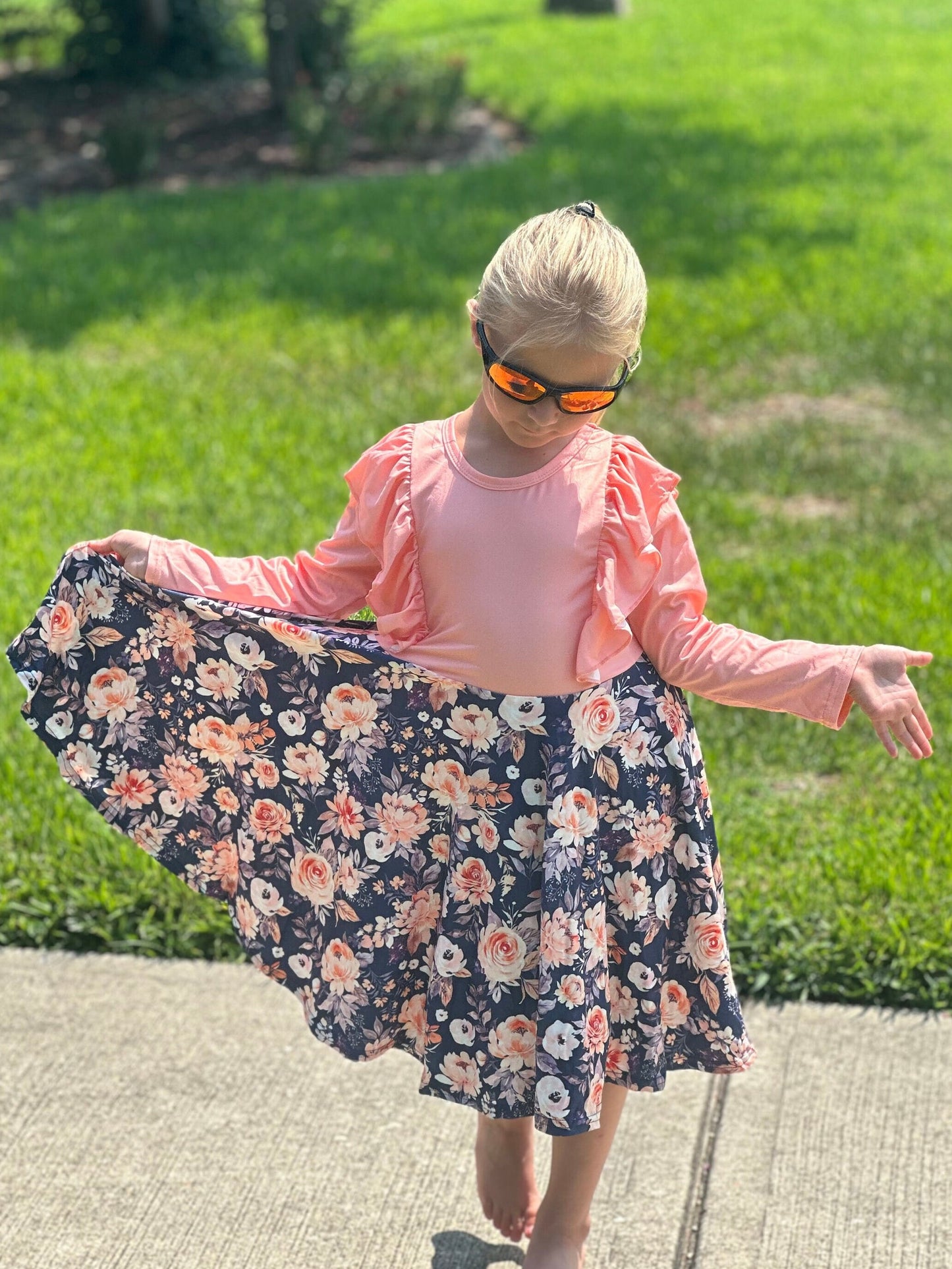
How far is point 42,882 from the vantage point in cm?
342

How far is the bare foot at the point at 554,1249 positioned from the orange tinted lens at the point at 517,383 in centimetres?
130

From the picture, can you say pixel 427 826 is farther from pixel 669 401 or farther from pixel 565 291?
pixel 669 401

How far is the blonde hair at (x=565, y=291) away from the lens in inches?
76.2

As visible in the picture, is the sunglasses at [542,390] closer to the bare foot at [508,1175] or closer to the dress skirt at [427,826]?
the dress skirt at [427,826]

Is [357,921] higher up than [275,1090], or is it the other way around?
[357,921]

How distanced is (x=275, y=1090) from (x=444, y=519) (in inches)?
53.5

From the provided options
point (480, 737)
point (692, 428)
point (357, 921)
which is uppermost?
point (480, 737)

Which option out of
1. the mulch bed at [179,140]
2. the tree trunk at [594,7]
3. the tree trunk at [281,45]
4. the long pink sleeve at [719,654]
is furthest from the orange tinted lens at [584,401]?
the tree trunk at [594,7]

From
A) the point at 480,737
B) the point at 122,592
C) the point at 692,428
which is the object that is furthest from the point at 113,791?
the point at 692,428

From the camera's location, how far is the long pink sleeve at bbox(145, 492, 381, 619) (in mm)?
2348

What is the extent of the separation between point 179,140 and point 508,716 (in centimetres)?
1002

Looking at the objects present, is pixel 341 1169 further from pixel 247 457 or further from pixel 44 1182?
pixel 247 457

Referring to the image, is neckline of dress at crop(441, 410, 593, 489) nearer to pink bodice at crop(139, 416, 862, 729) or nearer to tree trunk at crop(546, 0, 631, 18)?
pink bodice at crop(139, 416, 862, 729)

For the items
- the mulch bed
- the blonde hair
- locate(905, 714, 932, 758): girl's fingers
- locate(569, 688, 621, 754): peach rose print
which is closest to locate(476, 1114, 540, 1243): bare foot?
locate(569, 688, 621, 754): peach rose print
